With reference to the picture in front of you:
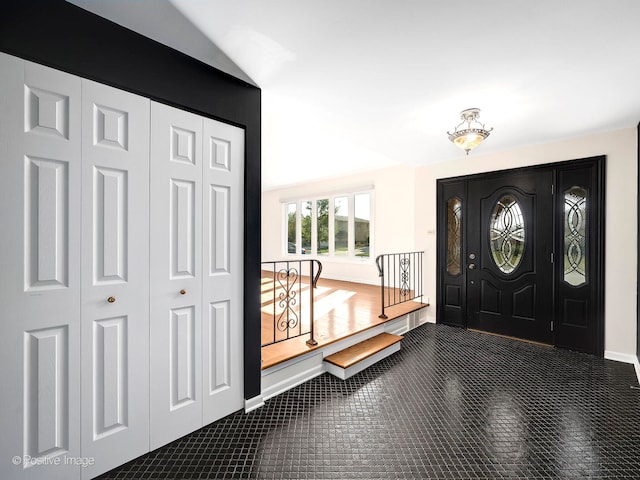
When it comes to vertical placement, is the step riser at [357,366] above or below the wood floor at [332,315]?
below

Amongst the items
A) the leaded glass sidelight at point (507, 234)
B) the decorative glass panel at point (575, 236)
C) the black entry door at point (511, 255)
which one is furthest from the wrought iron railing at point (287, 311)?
the decorative glass panel at point (575, 236)

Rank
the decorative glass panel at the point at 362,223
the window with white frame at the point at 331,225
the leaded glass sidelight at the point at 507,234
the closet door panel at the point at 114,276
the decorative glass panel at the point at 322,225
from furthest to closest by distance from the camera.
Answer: the decorative glass panel at the point at 322,225 → the window with white frame at the point at 331,225 → the decorative glass panel at the point at 362,223 → the leaded glass sidelight at the point at 507,234 → the closet door panel at the point at 114,276

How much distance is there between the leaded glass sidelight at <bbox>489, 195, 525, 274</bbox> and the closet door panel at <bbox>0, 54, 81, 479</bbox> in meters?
4.28

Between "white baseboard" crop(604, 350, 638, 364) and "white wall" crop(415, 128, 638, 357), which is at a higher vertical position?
"white wall" crop(415, 128, 638, 357)

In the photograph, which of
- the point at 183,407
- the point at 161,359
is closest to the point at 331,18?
the point at 161,359

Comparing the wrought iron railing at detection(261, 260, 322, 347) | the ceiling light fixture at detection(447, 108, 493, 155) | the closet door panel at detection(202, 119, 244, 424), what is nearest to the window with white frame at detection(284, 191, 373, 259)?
the wrought iron railing at detection(261, 260, 322, 347)

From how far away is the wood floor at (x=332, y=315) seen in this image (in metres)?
2.67

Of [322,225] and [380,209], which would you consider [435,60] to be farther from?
[322,225]

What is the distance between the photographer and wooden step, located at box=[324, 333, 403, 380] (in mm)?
2729

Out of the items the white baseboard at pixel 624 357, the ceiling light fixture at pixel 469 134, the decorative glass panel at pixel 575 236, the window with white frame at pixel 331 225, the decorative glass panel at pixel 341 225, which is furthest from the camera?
the decorative glass panel at pixel 341 225

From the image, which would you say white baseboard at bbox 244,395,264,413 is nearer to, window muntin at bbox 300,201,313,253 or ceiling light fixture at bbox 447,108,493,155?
ceiling light fixture at bbox 447,108,493,155

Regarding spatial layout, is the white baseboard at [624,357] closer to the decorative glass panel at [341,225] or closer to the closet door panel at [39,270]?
the decorative glass panel at [341,225]

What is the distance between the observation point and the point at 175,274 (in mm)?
1841

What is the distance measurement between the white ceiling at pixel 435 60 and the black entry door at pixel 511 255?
795 mm
